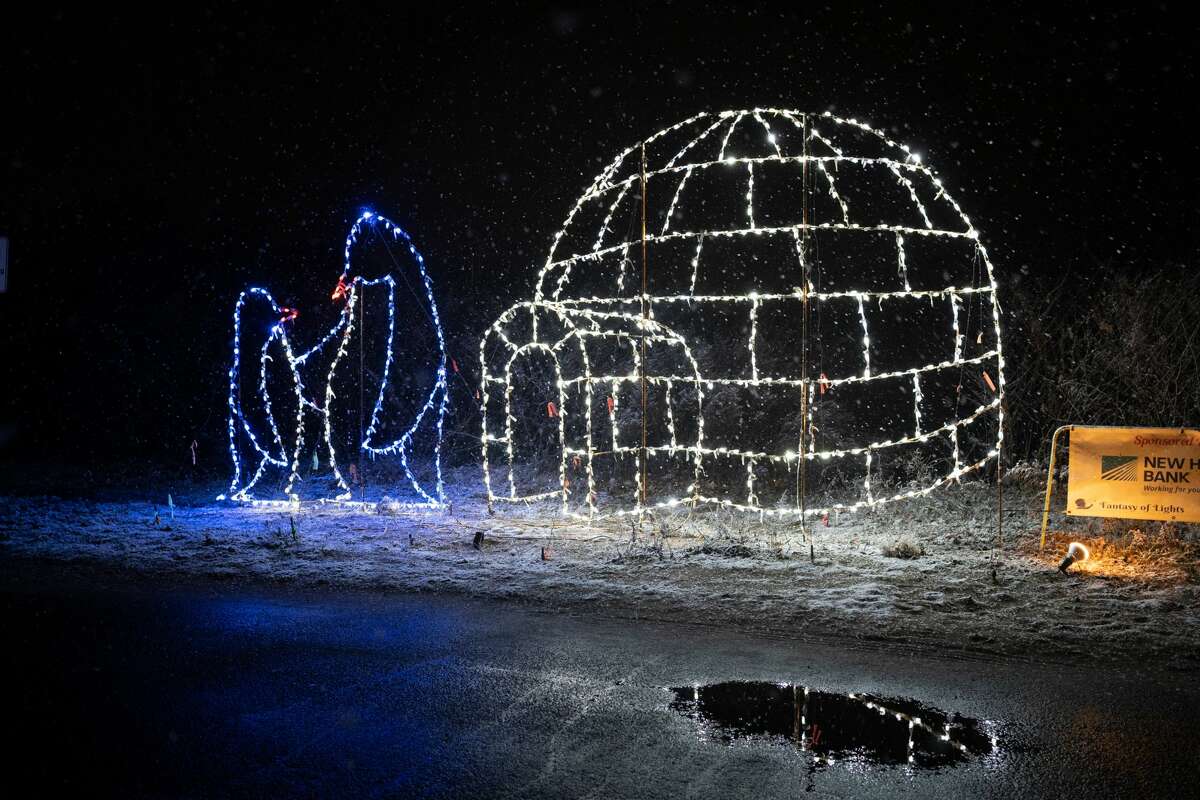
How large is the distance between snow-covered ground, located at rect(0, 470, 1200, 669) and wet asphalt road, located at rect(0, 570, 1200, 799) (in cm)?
64

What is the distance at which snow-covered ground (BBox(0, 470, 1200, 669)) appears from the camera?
6855 millimetres

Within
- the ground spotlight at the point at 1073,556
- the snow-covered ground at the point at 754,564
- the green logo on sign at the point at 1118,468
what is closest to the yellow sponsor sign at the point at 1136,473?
the green logo on sign at the point at 1118,468

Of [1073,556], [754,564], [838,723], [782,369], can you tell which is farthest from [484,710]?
[782,369]

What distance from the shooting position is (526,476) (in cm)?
1809

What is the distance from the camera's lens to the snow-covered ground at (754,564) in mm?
6855

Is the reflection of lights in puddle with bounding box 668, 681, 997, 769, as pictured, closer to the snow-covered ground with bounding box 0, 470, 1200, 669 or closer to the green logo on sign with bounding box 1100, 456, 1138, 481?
the snow-covered ground with bounding box 0, 470, 1200, 669

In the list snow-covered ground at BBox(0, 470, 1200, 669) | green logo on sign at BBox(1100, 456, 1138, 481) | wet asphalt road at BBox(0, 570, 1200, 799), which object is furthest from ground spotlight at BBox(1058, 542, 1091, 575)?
wet asphalt road at BBox(0, 570, 1200, 799)

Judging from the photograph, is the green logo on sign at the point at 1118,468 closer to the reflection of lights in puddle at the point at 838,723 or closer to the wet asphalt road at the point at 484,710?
the wet asphalt road at the point at 484,710

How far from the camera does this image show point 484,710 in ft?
16.7

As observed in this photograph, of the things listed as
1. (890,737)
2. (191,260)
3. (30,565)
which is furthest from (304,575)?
(191,260)

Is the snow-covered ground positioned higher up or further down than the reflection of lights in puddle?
higher up

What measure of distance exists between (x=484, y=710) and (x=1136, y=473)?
7170 millimetres

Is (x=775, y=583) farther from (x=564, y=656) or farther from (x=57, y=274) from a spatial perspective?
(x=57, y=274)

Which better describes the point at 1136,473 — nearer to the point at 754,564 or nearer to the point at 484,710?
the point at 754,564
